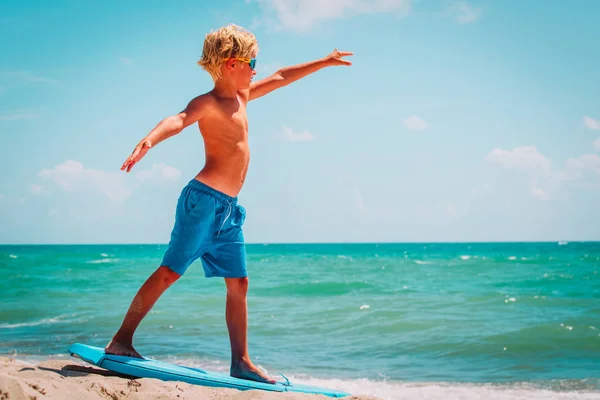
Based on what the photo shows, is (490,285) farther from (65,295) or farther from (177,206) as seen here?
(177,206)

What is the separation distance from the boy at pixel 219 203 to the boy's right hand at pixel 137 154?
498 millimetres

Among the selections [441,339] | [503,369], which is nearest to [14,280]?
[441,339]

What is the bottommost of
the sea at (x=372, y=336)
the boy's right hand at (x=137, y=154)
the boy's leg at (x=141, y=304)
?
the sea at (x=372, y=336)

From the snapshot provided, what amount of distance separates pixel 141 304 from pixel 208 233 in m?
0.55

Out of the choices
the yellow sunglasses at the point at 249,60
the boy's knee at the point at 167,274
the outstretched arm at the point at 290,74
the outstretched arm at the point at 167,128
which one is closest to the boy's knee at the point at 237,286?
the boy's knee at the point at 167,274

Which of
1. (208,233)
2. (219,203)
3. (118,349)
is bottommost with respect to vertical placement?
(118,349)

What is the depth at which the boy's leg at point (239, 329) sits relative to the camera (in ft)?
12.4

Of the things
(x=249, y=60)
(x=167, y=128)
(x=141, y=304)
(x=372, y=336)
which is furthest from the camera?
(x=372, y=336)

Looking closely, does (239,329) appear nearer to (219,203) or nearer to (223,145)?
(219,203)

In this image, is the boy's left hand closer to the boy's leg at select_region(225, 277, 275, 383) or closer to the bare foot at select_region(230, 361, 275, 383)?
the boy's leg at select_region(225, 277, 275, 383)

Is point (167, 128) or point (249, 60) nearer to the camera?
point (167, 128)

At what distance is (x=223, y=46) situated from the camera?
362cm

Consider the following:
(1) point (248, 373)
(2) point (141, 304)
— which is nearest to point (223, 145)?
(2) point (141, 304)

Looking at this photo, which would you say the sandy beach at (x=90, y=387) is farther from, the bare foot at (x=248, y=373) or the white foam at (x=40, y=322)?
the white foam at (x=40, y=322)
